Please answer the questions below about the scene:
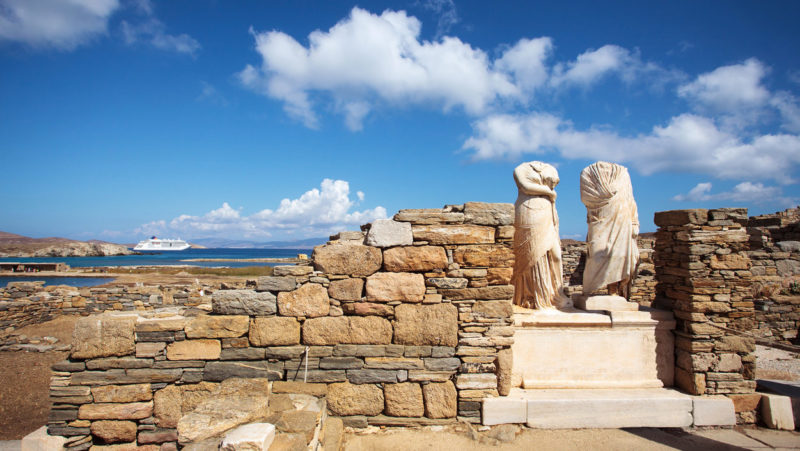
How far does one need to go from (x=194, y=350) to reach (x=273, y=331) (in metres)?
0.84

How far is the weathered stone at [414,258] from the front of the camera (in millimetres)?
4148

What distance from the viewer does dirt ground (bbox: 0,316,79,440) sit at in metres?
5.28

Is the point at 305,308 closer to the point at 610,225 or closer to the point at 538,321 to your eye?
the point at 538,321

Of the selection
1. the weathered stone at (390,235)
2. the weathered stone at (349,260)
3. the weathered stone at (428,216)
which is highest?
the weathered stone at (428,216)

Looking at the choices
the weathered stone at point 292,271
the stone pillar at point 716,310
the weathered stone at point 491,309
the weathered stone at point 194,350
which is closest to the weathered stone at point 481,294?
the weathered stone at point 491,309

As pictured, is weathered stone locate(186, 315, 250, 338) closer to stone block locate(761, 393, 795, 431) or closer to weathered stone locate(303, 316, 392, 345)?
weathered stone locate(303, 316, 392, 345)

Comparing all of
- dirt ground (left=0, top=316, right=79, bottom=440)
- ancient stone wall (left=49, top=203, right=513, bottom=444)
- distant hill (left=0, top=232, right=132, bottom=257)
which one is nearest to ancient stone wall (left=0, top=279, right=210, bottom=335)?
dirt ground (left=0, top=316, right=79, bottom=440)

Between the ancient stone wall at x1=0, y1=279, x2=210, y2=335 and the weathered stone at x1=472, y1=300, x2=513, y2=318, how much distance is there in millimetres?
10013

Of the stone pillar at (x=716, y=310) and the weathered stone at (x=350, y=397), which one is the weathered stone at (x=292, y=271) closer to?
the weathered stone at (x=350, y=397)

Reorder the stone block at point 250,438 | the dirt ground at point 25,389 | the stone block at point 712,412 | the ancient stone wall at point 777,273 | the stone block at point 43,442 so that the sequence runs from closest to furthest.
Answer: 1. the stone block at point 250,438
2. the stone block at point 43,442
3. the stone block at point 712,412
4. the dirt ground at point 25,389
5. the ancient stone wall at point 777,273

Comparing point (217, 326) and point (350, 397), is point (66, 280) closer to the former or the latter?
point (217, 326)

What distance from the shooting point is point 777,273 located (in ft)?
36.6

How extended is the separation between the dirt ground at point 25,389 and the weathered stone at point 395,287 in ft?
17.5

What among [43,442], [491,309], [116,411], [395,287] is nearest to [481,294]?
[491,309]
